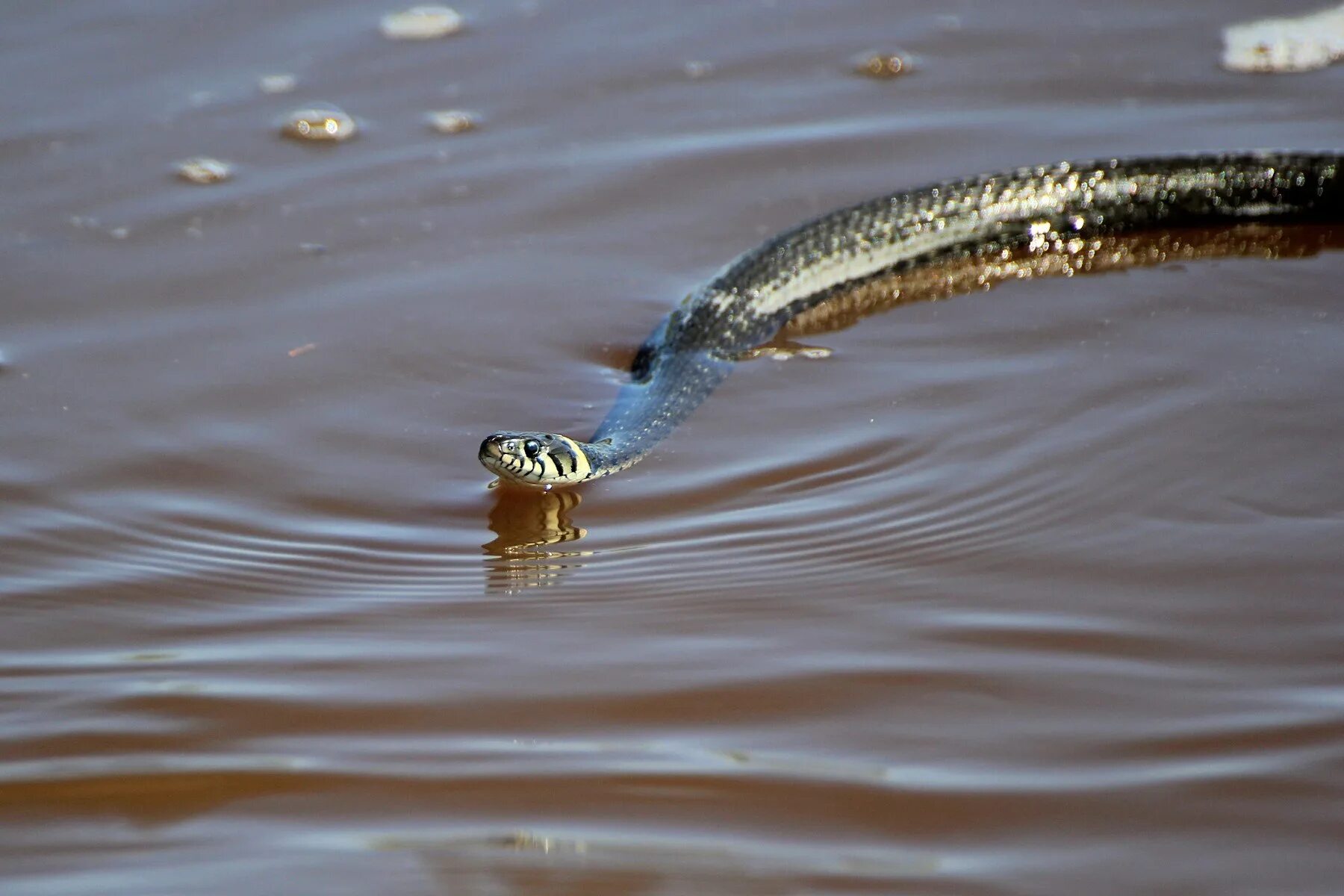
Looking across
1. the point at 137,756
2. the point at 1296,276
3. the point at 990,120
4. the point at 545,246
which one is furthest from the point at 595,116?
the point at 137,756

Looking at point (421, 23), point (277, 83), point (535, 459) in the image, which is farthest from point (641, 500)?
point (421, 23)

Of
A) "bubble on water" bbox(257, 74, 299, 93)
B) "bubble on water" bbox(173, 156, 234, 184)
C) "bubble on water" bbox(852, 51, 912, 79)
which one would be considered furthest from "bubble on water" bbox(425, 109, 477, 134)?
"bubble on water" bbox(852, 51, 912, 79)

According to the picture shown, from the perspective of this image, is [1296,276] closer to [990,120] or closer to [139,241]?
[990,120]

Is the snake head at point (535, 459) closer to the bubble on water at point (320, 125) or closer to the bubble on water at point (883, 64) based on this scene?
the bubble on water at point (320, 125)

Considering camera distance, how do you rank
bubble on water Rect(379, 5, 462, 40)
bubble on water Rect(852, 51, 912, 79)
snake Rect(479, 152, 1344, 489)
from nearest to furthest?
snake Rect(479, 152, 1344, 489)
bubble on water Rect(852, 51, 912, 79)
bubble on water Rect(379, 5, 462, 40)

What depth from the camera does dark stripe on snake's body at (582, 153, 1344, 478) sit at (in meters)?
5.27

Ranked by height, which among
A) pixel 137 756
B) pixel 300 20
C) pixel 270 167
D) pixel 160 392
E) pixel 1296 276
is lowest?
pixel 137 756

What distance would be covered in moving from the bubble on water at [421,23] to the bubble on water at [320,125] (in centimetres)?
94

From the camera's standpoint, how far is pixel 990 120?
20.5 feet

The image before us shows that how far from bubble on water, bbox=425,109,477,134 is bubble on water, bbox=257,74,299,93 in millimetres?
775

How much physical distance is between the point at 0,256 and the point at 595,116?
2533 mm

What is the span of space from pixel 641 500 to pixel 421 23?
4.21 metres

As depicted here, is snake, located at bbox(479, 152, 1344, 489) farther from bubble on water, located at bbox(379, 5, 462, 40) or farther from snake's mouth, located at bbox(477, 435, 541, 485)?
bubble on water, located at bbox(379, 5, 462, 40)

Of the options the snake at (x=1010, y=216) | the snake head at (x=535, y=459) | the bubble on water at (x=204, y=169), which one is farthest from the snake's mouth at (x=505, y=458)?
the bubble on water at (x=204, y=169)
